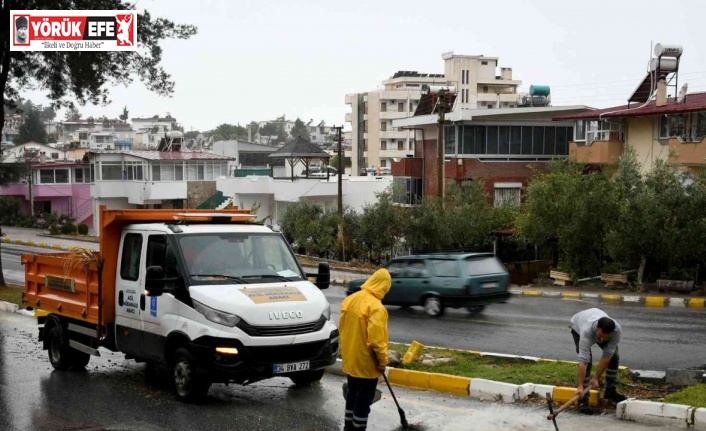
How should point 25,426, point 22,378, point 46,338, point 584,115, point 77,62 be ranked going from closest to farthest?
point 25,426
point 22,378
point 46,338
point 77,62
point 584,115

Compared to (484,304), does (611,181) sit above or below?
above

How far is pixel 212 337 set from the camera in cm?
1009

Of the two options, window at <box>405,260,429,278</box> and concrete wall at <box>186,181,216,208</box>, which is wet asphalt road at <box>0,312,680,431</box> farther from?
concrete wall at <box>186,181,216,208</box>

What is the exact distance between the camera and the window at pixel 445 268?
2038 cm

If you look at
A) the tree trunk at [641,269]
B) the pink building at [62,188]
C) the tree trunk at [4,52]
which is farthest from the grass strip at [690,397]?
the pink building at [62,188]

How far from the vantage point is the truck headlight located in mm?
10031

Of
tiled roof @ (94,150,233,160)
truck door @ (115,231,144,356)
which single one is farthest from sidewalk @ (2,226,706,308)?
tiled roof @ (94,150,233,160)

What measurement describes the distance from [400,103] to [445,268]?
7959 cm

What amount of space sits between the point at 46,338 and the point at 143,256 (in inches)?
130

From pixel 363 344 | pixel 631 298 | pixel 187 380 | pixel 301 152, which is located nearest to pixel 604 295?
pixel 631 298

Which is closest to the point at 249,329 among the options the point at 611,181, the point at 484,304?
the point at 484,304

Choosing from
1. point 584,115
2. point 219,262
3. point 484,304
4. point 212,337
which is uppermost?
point 584,115

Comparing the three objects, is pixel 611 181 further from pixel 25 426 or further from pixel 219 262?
pixel 25 426

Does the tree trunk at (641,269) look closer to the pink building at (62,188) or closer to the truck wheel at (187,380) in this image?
the truck wheel at (187,380)
